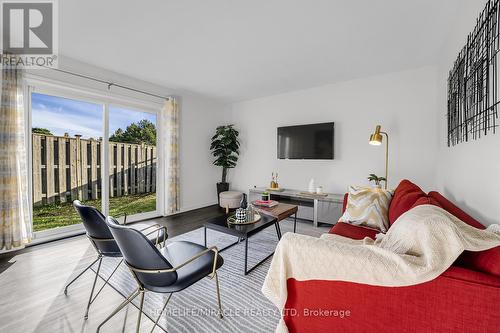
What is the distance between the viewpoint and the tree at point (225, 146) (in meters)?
4.97

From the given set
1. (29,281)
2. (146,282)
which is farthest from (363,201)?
(29,281)

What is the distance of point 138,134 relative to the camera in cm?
399

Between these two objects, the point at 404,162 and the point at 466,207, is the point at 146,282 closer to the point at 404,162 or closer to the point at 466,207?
the point at 466,207

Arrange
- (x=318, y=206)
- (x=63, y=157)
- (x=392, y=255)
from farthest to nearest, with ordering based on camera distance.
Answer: (x=318, y=206), (x=63, y=157), (x=392, y=255)

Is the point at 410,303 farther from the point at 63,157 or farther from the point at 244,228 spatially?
the point at 63,157

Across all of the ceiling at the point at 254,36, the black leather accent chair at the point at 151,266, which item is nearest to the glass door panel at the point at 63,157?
the ceiling at the point at 254,36

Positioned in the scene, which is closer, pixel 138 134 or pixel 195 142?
pixel 138 134

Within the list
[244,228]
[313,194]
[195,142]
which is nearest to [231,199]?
[195,142]

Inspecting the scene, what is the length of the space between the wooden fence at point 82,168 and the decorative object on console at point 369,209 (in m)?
3.50

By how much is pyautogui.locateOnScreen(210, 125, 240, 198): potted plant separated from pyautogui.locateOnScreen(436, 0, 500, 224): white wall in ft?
11.9

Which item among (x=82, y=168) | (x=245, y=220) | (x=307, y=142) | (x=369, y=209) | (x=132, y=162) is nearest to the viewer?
(x=369, y=209)

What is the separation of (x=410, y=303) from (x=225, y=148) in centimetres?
439

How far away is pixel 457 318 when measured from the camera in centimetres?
85

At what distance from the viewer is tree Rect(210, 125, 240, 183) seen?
497 cm
